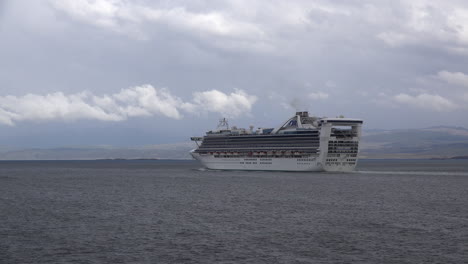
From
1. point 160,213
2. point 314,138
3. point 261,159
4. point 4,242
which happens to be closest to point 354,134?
point 314,138

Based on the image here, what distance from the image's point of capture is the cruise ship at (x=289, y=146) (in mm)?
125562

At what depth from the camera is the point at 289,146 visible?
433ft

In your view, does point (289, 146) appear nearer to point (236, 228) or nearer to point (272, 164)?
point (272, 164)

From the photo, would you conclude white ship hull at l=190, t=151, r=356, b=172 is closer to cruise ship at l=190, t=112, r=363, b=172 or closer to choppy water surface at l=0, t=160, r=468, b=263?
cruise ship at l=190, t=112, r=363, b=172

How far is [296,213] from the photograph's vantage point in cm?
6119

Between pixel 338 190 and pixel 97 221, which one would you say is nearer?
pixel 97 221

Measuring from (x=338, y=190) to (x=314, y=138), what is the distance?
37895 millimetres

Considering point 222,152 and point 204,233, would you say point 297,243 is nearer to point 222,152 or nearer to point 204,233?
point 204,233

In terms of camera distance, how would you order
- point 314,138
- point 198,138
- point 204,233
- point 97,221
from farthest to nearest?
point 198,138
point 314,138
point 97,221
point 204,233

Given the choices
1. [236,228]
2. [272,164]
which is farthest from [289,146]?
[236,228]

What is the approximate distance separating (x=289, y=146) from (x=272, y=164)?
27.3 feet

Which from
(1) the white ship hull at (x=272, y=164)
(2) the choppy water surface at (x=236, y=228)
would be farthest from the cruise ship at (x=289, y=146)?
(2) the choppy water surface at (x=236, y=228)

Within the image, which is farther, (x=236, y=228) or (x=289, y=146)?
(x=289, y=146)

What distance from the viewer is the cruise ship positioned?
126m
